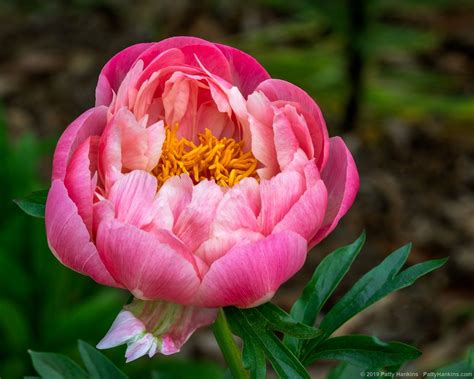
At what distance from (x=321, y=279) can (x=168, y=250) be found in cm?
26

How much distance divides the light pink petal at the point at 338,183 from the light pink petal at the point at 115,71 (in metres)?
0.18

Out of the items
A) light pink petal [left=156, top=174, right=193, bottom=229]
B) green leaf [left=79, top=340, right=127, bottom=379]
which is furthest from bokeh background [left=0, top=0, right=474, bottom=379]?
light pink petal [left=156, top=174, right=193, bottom=229]

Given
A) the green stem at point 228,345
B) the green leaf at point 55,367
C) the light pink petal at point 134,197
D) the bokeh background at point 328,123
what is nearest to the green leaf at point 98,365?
the green leaf at point 55,367

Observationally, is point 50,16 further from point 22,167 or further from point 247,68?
point 247,68

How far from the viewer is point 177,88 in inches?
29.9

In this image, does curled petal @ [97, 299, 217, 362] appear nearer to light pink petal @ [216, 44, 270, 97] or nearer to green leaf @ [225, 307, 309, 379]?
green leaf @ [225, 307, 309, 379]

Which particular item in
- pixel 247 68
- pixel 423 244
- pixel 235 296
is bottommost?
pixel 423 244

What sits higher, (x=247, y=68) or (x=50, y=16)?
(x=247, y=68)

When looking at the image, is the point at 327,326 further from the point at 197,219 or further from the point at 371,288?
the point at 197,219

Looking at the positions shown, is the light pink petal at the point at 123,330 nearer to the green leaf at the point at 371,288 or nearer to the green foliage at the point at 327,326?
the green foliage at the point at 327,326

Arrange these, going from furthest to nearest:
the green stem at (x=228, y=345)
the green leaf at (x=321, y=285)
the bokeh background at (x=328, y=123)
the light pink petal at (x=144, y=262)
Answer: the bokeh background at (x=328, y=123)
the green leaf at (x=321, y=285)
the green stem at (x=228, y=345)
the light pink petal at (x=144, y=262)

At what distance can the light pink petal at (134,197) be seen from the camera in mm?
654

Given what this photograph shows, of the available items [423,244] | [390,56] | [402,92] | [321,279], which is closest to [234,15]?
[390,56]

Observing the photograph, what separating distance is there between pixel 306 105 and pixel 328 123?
7.26 feet
